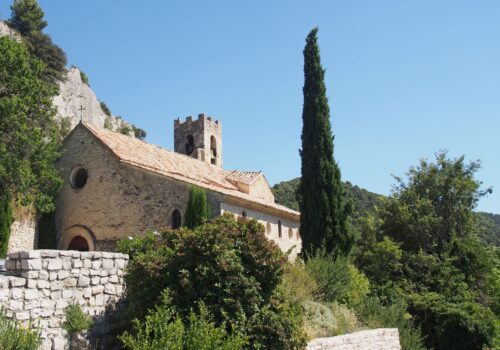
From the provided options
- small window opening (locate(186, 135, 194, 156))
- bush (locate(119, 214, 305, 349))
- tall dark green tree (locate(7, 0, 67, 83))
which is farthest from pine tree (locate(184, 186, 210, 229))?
tall dark green tree (locate(7, 0, 67, 83))

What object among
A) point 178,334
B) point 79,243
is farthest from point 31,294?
point 79,243

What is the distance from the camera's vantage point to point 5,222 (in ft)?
66.4

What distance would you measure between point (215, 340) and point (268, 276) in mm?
2158

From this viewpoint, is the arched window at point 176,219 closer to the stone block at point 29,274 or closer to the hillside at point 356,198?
the stone block at point 29,274

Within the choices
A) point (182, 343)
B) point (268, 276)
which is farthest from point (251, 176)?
point (182, 343)

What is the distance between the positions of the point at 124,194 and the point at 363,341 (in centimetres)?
1297

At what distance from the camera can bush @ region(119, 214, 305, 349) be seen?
902cm

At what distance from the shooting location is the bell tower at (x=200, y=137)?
37188 mm

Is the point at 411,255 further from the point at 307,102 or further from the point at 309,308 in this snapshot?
the point at 309,308

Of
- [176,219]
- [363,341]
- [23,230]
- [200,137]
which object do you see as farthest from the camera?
[200,137]

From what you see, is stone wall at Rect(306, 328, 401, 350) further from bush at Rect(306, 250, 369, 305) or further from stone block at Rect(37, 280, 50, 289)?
stone block at Rect(37, 280, 50, 289)

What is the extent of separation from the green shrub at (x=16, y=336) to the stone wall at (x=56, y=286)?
0.44 meters

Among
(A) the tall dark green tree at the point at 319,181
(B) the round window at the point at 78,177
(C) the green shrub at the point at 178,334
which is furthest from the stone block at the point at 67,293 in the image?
(B) the round window at the point at 78,177

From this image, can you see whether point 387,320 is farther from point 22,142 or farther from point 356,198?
point 356,198
